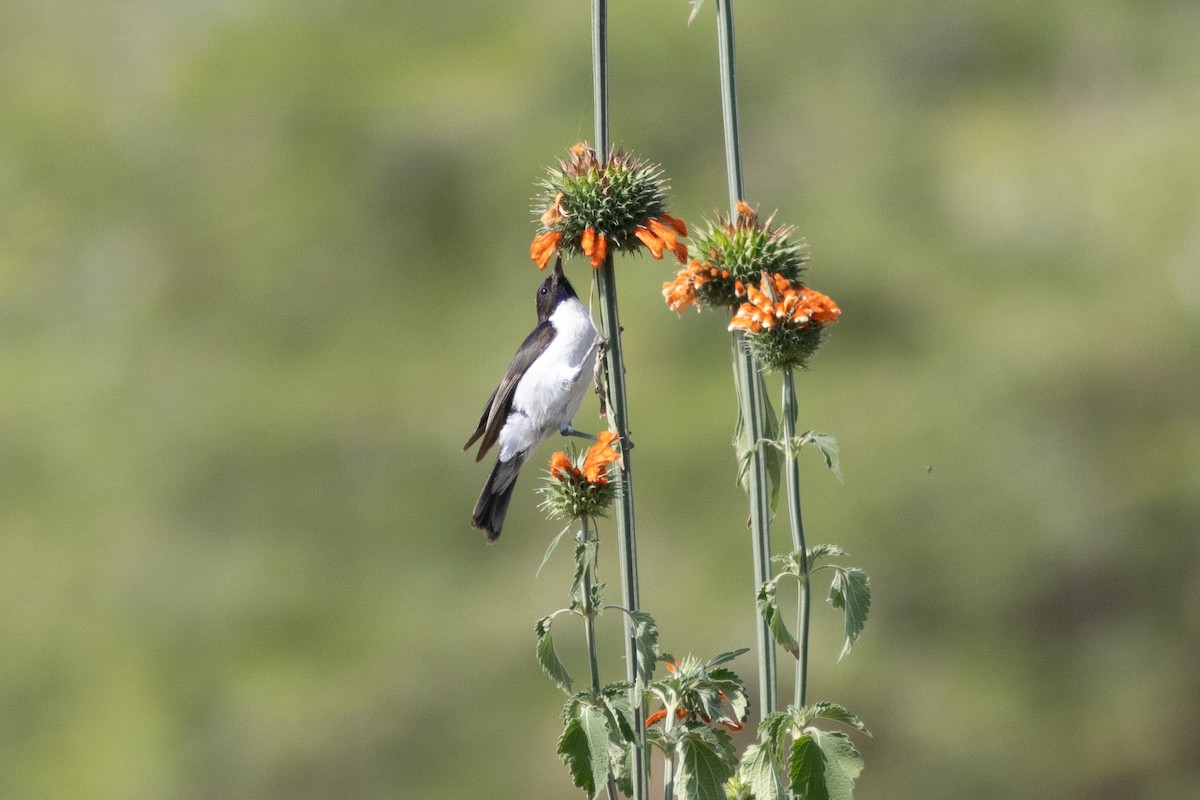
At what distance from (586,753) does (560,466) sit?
60cm

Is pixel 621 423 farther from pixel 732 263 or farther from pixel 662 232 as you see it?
pixel 732 263

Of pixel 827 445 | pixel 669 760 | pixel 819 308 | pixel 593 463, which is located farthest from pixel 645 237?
pixel 669 760

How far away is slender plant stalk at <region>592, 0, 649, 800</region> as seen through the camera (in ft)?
7.70

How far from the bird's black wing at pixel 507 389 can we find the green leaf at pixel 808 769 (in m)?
1.27

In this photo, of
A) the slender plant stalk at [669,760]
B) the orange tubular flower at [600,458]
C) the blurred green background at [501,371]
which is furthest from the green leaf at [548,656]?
the blurred green background at [501,371]

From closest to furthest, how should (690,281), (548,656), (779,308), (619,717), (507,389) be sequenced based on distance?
(619,717) < (548,656) < (779,308) < (690,281) < (507,389)

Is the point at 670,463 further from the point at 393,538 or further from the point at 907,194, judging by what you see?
the point at 907,194

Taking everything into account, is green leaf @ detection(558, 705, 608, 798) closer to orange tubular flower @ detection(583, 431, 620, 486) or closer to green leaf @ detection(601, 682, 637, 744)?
green leaf @ detection(601, 682, 637, 744)

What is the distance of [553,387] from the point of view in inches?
134

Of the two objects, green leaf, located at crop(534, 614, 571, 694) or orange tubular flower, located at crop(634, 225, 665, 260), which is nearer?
green leaf, located at crop(534, 614, 571, 694)

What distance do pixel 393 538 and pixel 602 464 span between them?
6.27 meters

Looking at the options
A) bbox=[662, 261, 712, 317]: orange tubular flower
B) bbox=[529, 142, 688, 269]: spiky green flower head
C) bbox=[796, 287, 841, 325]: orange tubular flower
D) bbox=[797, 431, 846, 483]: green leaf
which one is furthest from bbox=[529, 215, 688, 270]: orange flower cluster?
bbox=[797, 431, 846, 483]: green leaf

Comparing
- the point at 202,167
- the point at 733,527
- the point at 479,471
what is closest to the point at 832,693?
the point at 733,527

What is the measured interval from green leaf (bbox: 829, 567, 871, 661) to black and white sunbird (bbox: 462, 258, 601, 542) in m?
1.01
